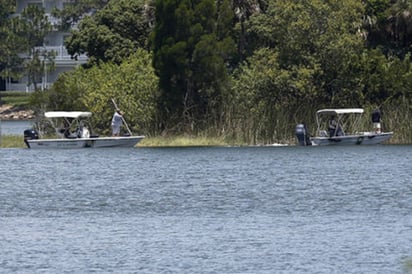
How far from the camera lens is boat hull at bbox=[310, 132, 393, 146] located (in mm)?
60250

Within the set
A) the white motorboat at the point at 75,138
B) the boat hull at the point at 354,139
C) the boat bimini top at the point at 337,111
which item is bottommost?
the boat hull at the point at 354,139

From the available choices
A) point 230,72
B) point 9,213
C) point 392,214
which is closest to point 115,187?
point 9,213

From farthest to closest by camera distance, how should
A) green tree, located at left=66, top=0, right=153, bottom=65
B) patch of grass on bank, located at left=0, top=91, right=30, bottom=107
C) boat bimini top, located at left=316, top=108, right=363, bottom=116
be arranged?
1. patch of grass on bank, located at left=0, top=91, right=30, bottom=107
2. green tree, located at left=66, top=0, right=153, bottom=65
3. boat bimini top, located at left=316, top=108, right=363, bottom=116

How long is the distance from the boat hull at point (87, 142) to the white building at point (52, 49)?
5629 centimetres

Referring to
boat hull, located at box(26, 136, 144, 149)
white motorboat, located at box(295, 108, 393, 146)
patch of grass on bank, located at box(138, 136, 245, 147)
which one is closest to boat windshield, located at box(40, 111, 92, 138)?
boat hull, located at box(26, 136, 144, 149)

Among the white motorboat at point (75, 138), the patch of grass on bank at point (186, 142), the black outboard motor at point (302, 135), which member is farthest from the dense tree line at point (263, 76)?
the white motorboat at point (75, 138)

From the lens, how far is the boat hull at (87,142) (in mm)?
60312

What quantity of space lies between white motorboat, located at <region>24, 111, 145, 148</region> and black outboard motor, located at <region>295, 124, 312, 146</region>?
663 cm

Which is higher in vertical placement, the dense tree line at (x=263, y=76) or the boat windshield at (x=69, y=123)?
the dense tree line at (x=263, y=76)

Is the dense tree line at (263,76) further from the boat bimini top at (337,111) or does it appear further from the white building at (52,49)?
the white building at (52,49)

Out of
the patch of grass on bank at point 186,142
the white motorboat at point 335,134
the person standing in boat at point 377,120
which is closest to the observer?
the white motorboat at point 335,134

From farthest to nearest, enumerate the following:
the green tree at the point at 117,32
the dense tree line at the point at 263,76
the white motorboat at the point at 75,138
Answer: the green tree at the point at 117,32, the dense tree line at the point at 263,76, the white motorboat at the point at 75,138

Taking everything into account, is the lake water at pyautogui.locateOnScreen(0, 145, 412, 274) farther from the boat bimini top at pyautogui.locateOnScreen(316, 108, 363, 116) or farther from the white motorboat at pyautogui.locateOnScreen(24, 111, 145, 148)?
the white motorboat at pyautogui.locateOnScreen(24, 111, 145, 148)

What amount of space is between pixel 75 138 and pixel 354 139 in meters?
11.9
